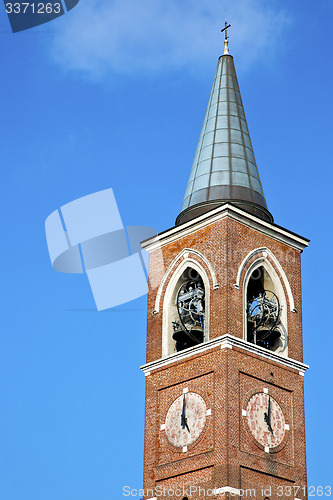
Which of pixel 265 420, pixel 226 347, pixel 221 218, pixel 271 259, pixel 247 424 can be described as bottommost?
pixel 247 424

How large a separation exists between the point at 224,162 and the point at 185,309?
7.02 metres

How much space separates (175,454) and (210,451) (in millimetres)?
1853

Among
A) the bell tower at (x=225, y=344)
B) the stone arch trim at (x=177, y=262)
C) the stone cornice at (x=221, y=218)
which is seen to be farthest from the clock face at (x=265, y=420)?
the stone cornice at (x=221, y=218)

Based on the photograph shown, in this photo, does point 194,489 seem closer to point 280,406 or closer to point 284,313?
point 280,406

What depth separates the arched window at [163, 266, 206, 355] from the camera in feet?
132

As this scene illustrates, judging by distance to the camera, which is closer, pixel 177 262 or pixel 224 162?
pixel 177 262

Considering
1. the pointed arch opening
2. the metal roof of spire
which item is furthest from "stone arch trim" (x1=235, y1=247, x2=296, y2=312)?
the pointed arch opening

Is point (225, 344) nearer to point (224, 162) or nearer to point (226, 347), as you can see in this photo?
point (226, 347)

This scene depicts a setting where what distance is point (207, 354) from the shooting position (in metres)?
38.6

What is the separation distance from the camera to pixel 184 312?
40906mm

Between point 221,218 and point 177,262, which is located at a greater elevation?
point 221,218

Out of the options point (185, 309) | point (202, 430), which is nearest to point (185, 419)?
point (202, 430)

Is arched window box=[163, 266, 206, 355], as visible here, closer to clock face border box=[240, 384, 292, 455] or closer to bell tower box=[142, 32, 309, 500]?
bell tower box=[142, 32, 309, 500]

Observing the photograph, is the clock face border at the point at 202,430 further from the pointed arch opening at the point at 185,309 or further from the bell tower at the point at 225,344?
the pointed arch opening at the point at 185,309
